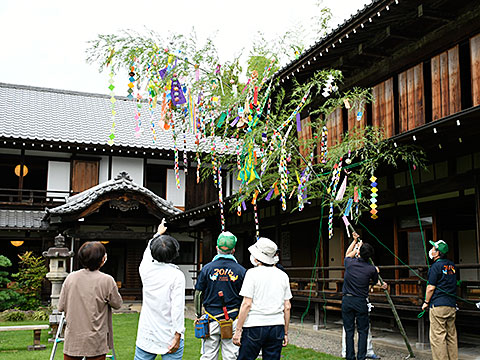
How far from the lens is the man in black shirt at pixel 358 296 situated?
6.80 m

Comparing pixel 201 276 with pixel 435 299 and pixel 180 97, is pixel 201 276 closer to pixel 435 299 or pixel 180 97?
pixel 435 299

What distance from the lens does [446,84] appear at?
28.5 ft

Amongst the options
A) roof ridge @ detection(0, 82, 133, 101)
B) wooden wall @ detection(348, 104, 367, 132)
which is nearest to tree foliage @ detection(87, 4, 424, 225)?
wooden wall @ detection(348, 104, 367, 132)

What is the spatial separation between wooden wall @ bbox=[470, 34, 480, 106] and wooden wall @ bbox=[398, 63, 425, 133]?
45.5 inches

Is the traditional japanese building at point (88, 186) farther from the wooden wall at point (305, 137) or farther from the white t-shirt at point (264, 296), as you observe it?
the white t-shirt at point (264, 296)

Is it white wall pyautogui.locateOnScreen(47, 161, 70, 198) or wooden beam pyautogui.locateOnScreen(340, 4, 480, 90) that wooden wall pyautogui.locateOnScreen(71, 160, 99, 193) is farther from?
wooden beam pyautogui.locateOnScreen(340, 4, 480, 90)

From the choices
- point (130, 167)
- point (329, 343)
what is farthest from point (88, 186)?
point (329, 343)

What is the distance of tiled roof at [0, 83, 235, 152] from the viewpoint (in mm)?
18750

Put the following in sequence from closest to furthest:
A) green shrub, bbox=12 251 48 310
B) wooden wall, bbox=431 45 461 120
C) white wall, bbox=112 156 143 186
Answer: wooden wall, bbox=431 45 461 120 < green shrub, bbox=12 251 48 310 < white wall, bbox=112 156 143 186

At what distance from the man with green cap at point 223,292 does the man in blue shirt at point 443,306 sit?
2.87 m

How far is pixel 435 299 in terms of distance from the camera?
659cm

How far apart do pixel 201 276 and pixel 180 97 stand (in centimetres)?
464

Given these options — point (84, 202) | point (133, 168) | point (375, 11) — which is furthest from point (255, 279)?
point (133, 168)

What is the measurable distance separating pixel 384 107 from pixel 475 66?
230 cm
